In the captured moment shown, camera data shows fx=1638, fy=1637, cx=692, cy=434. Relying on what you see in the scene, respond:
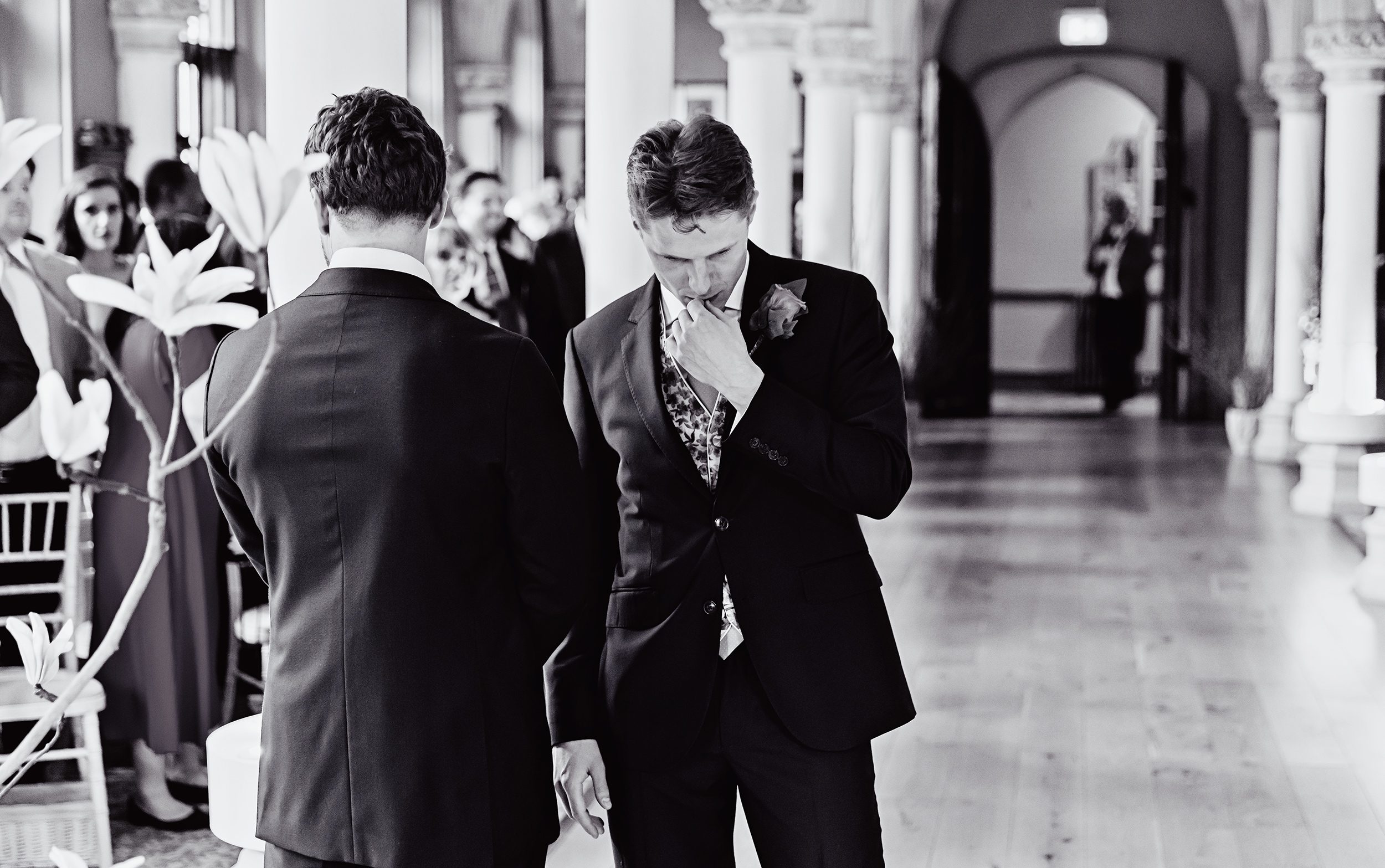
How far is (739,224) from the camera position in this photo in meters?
1.99

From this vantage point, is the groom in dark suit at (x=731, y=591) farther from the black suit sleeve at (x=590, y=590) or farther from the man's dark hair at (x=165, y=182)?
the man's dark hair at (x=165, y=182)

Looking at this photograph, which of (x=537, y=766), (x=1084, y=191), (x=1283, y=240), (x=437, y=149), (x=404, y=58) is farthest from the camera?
(x=1084, y=191)

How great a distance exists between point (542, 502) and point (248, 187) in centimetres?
80

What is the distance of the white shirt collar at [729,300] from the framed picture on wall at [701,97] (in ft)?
56.3

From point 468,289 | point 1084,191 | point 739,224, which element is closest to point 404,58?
point 739,224

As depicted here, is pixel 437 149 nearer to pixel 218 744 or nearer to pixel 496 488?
pixel 496 488

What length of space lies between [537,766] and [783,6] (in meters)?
6.55

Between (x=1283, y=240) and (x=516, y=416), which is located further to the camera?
(x=1283, y=240)

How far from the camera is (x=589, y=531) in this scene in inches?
77.3

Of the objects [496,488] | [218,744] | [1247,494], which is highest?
[496,488]

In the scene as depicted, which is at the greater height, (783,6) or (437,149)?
(783,6)

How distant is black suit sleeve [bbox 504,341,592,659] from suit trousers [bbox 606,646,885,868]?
0.27 metres

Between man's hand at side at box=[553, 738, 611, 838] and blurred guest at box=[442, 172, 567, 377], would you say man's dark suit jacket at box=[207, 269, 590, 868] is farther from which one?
blurred guest at box=[442, 172, 567, 377]

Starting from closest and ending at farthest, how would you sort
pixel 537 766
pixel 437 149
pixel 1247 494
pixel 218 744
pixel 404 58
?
pixel 437 149 → pixel 537 766 → pixel 218 744 → pixel 404 58 → pixel 1247 494
